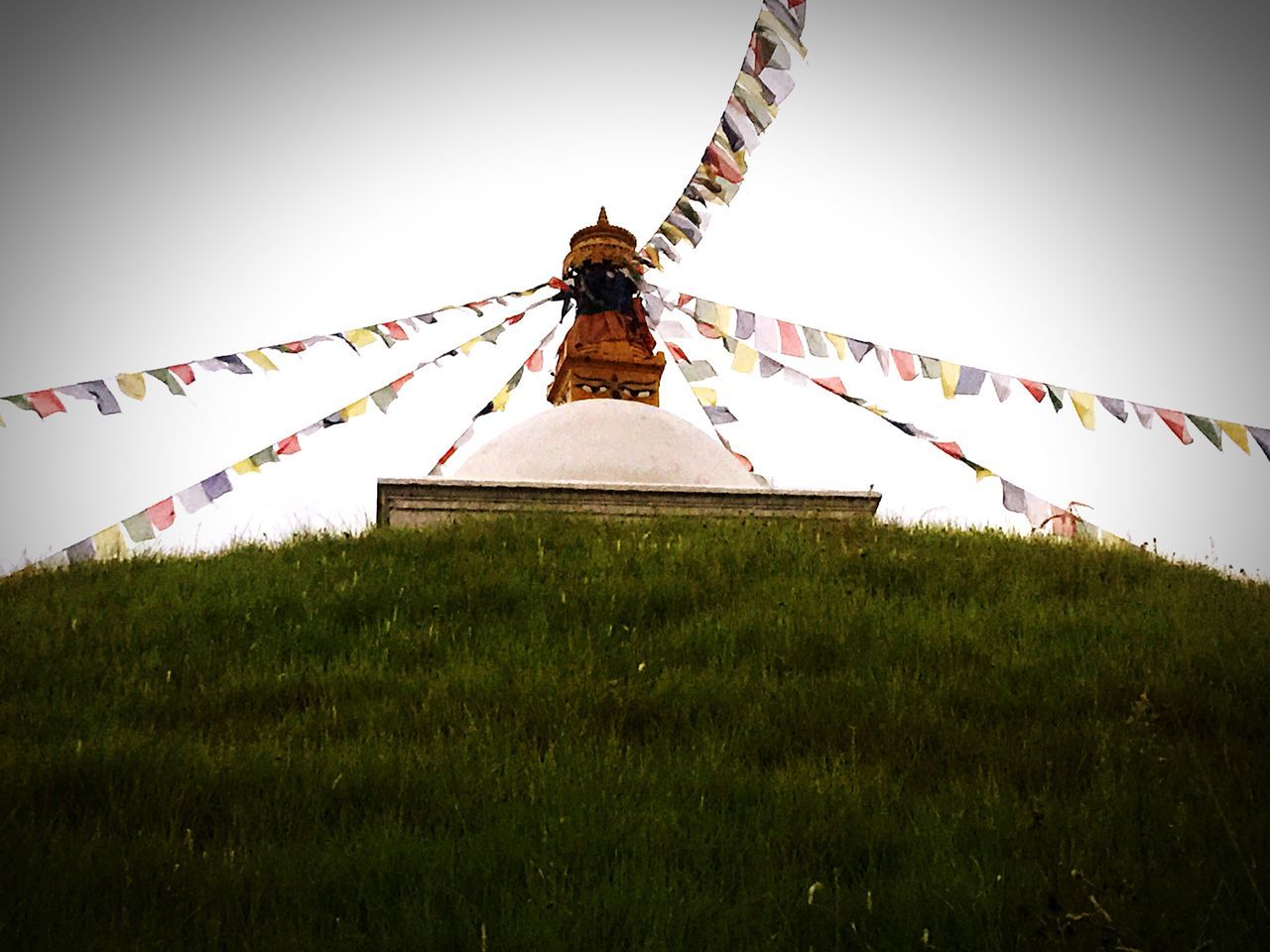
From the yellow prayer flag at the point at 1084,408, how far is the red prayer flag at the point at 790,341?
3.65 meters

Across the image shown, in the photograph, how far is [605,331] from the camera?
14.9m

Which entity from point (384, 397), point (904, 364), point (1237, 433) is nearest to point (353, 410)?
point (384, 397)

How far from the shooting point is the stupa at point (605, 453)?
11156 millimetres

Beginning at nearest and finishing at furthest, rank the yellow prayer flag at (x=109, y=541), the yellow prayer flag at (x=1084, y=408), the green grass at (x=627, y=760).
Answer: the green grass at (x=627, y=760) → the yellow prayer flag at (x=109, y=541) → the yellow prayer flag at (x=1084, y=408)

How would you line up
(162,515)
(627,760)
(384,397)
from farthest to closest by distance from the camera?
(384,397) < (162,515) < (627,760)

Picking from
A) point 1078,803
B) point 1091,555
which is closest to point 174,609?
point 1078,803

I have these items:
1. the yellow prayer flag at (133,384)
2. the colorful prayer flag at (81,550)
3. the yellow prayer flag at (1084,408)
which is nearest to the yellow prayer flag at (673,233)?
the yellow prayer flag at (1084,408)

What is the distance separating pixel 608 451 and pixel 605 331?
327 centimetres

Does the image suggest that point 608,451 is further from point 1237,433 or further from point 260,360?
point 1237,433

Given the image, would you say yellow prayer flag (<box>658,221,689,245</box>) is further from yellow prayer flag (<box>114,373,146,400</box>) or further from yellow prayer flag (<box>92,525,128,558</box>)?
yellow prayer flag (<box>92,525,128,558</box>)

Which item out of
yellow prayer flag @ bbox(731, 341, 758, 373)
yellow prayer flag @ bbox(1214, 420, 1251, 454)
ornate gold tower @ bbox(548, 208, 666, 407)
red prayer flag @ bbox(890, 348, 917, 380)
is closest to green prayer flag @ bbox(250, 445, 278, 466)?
ornate gold tower @ bbox(548, 208, 666, 407)

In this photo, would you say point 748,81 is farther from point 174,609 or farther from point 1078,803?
point 1078,803

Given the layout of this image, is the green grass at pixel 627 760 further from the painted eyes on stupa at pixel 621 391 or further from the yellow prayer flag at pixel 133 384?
the painted eyes on stupa at pixel 621 391

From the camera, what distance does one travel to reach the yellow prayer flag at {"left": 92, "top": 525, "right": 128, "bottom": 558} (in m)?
9.88
